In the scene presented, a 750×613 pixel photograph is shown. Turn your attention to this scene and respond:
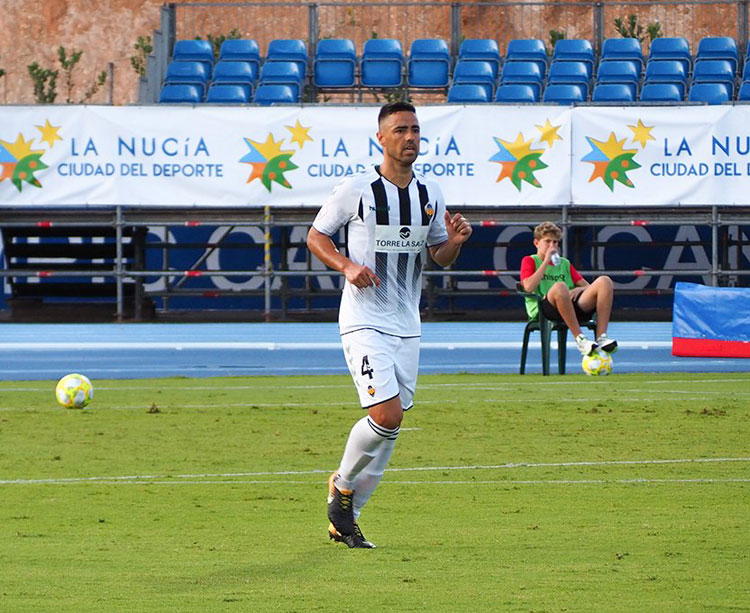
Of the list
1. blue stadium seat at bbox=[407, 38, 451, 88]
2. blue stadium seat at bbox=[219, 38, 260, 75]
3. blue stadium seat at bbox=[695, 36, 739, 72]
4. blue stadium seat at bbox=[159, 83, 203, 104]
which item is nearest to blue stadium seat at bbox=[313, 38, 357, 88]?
blue stadium seat at bbox=[407, 38, 451, 88]

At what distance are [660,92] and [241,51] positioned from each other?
7079 mm

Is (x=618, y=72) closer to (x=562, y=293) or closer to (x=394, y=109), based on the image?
(x=562, y=293)

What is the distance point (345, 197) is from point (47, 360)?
39.0 ft

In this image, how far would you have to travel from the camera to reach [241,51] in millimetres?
24562

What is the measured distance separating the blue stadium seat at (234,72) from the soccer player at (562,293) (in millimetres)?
10248

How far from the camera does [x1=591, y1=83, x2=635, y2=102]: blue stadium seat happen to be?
2288cm

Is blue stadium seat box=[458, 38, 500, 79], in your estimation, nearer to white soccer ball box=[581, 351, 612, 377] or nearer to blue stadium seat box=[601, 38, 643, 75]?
blue stadium seat box=[601, 38, 643, 75]

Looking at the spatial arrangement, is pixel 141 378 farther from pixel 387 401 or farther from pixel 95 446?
pixel 387 401

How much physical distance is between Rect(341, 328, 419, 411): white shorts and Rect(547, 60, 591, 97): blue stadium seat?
17.6 meters

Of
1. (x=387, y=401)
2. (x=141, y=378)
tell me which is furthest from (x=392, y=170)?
(x=141, y=378)

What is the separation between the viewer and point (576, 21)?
52.3 meters

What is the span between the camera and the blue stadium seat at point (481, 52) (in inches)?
947

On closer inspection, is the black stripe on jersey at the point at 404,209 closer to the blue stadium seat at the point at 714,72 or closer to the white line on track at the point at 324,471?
the white line on track at the point at 324,471

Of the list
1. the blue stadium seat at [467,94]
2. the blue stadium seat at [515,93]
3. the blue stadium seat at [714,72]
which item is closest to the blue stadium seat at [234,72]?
the blue stadium seat at [467,94]
